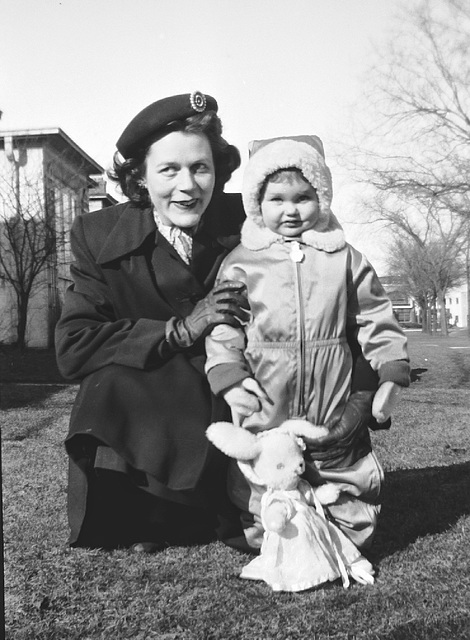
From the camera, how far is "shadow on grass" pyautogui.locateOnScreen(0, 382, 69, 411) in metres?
8.82

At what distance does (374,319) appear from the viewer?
2.70m

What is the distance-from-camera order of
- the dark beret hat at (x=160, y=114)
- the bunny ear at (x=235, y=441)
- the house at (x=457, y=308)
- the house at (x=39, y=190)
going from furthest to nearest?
the house at (x=457, y=308), the house at (x=39, y=190), the dark beret hat at (x=160, y=114), the bunny ear at (x=235, y=441)

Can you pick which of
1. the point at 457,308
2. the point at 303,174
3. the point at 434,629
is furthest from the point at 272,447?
the point at 457,308

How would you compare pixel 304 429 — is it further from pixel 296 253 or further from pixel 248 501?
pixel 296 253

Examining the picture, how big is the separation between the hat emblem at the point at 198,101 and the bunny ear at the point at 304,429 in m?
1.28

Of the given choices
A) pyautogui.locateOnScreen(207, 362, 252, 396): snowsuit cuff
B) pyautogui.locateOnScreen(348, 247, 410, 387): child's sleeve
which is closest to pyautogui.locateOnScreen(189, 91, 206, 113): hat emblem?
pyautogui.locateOnScreen(348, 247, 410, 387): child's sleeve

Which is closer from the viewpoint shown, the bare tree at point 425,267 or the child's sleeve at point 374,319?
the child's sleeve at point 374,319

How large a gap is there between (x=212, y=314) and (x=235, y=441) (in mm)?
468

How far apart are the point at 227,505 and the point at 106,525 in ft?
1.64

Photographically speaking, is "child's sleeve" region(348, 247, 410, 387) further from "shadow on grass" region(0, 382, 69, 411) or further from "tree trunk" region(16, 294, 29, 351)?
"tree trunk" region(16, 294, 29, 351)

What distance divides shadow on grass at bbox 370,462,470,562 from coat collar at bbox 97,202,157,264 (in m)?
1.57

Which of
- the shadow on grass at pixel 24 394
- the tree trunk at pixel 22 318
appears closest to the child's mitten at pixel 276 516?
the shadow on grass at pixel 24 394

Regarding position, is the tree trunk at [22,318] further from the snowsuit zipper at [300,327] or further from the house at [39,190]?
the snowsuit zipper at [300,327]

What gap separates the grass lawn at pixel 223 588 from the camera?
2188 millimetres
